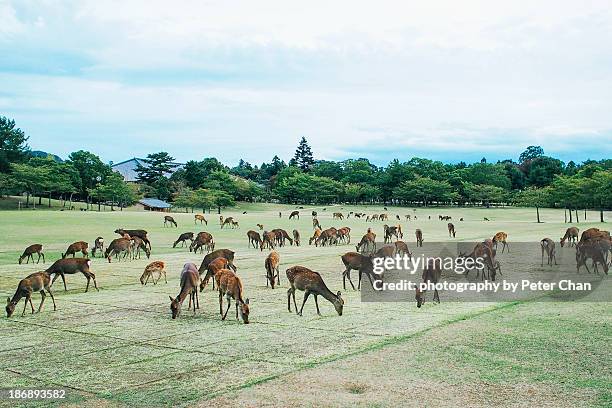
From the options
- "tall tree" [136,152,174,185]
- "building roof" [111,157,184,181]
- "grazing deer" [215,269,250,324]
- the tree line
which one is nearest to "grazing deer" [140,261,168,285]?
"grazing deer" [215,269,250,324]

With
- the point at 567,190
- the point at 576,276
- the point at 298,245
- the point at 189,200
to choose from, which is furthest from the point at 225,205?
the point at 576,276

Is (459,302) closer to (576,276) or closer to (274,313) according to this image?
(274,313)

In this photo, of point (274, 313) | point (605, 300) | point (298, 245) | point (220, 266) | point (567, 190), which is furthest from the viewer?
point (567, 190)

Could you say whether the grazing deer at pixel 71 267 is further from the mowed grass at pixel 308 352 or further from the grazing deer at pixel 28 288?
the grazing deer at pixel 28 288

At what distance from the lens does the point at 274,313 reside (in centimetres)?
1387

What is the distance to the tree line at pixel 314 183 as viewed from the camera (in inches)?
3302

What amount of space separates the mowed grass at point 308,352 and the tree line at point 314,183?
201ft

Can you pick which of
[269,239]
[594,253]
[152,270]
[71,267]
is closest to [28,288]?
[71,267]

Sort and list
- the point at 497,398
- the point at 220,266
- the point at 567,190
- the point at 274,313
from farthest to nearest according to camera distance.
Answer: the point at 567,190, the point at 220,266, the point at 274,313, the point at 497,398

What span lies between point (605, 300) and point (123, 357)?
36.9 ft

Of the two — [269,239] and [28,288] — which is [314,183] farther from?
[28,288]

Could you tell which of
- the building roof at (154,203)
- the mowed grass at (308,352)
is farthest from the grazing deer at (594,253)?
the building roof at (154,203)

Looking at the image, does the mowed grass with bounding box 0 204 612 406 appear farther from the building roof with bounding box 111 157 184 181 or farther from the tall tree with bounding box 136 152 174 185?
the building roof with bounding box 111 157 184 181

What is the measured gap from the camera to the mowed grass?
26.9ft
